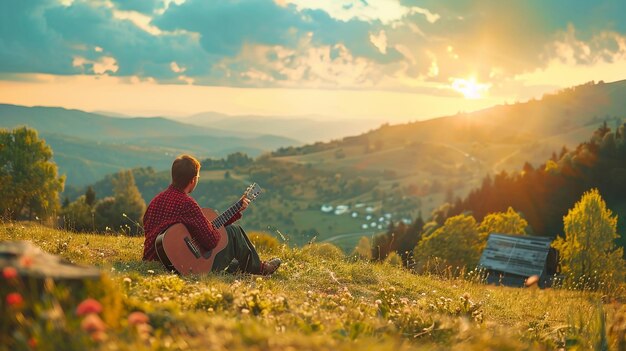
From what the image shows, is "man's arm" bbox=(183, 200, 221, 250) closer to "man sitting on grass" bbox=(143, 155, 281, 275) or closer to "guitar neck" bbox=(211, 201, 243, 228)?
"man sitting on grass" bbox=(143, 155, 281, 275)

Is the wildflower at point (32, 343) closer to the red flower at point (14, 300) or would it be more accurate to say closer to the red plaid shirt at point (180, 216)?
the red flower at point (14, 300)

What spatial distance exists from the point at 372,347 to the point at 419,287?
852cm

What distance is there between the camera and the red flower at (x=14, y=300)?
147 inches

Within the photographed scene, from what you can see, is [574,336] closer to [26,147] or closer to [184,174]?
[184,174]

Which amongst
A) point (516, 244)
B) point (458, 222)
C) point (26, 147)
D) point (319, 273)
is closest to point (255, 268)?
point (319, 273)

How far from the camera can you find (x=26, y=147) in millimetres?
59219

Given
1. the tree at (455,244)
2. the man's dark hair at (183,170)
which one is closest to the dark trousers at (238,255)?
the man's dark hair at (183,170)

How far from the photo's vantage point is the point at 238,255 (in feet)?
35.2

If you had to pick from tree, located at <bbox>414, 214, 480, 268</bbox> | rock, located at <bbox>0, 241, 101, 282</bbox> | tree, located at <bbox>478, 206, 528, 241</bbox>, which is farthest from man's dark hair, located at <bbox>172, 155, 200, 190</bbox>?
tree, located at <bbox>478, 206, 528, 241</bbox>

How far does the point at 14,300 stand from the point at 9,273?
0.18 m

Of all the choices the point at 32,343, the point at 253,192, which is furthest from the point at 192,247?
the point at 32,343

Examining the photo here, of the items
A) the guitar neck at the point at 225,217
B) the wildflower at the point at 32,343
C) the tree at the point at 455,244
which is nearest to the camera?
the wildflower at the point at 32,343

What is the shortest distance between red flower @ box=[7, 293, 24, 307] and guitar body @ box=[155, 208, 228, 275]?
5.90 metres

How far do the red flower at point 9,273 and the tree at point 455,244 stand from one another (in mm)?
54615
